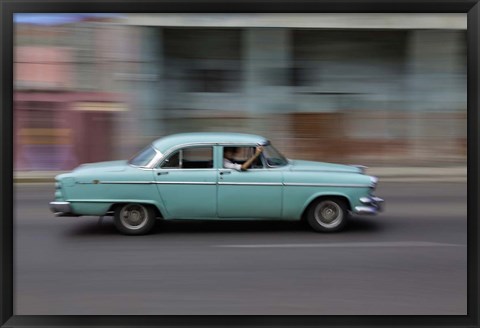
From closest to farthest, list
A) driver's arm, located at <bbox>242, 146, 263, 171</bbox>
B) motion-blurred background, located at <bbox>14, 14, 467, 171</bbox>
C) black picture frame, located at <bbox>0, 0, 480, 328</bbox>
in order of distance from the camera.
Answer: black picture frame, located at <bbox>0, 0, 480, 328</bbox> → driver's arm, located at <bbox>242, 146, 263, 171</bbox> → motion-blurred background, located at <bbox>14, 14, 467, 171</bbox>

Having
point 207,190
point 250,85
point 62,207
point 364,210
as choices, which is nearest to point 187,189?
point 207,190

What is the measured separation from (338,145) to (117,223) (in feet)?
33.8

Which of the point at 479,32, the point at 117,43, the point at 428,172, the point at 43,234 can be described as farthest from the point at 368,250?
the point at 117,43

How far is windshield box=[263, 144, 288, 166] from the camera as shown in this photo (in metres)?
7.55

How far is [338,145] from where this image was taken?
16672 mm

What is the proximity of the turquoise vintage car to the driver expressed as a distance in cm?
3

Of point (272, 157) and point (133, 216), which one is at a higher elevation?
point (272, 157)

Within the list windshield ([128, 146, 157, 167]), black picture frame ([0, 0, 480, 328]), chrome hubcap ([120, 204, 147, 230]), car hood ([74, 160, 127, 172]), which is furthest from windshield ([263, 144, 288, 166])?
black picture frame ([0, 0, 480, 328])

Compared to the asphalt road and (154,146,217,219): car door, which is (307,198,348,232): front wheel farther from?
(154,146,217,219): car door

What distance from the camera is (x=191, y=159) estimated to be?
7.53 meters

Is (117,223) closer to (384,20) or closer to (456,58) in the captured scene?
(384,20)

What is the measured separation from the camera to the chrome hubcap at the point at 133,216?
745 centimetres

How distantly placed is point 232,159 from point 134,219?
1481 mm

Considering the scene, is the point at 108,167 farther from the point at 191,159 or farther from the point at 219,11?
the point at 219,11
